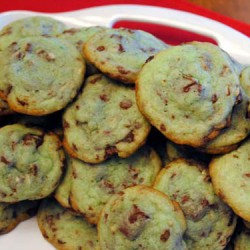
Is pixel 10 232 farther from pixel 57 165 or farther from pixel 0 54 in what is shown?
pixel 0 54

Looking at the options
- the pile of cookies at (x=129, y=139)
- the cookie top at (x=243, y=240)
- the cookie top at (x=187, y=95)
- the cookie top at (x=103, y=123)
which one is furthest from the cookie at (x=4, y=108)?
the cookie top at (x=243, y=240)

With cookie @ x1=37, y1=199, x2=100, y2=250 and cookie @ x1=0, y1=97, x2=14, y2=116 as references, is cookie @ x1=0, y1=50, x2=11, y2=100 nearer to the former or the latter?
cookie @ x1=0, y1=97, x2=14, y2=116

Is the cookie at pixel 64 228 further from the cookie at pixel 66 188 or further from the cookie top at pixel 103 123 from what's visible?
the cookie top at pixel 103 123

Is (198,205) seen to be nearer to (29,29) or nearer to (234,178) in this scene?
(234,178)

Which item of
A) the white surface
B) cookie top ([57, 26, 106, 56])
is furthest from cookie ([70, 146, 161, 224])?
the white surface

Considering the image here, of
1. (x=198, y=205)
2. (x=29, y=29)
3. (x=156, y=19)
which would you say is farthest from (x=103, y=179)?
(x=156, y=19)

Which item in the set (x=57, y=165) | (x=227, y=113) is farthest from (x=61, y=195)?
(x=227, y=113)
